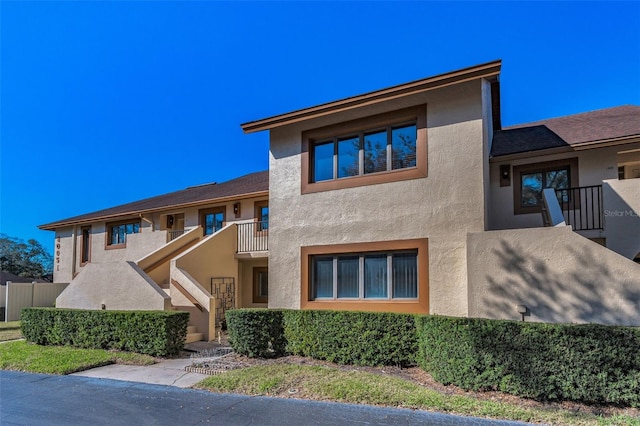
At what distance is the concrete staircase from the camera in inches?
529

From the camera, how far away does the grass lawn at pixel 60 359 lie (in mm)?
10362

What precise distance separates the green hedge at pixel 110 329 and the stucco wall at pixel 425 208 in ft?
9.76

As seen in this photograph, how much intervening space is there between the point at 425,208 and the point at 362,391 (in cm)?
497

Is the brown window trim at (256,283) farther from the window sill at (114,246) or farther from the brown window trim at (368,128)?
the window sill at (114,246)

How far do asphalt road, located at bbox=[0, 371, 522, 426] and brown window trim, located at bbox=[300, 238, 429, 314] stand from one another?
396cm

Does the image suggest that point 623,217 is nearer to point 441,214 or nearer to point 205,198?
point 441,214

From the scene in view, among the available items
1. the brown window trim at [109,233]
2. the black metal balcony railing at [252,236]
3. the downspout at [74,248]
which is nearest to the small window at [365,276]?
the black metal balcony railing at [252,236]

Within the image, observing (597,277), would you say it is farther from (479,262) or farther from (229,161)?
(229,161)

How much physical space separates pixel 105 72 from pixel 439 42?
623 inches

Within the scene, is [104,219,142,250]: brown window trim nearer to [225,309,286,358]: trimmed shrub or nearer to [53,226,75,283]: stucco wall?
[53,226,75,283]: stucco wall

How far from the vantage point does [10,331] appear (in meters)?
17.4

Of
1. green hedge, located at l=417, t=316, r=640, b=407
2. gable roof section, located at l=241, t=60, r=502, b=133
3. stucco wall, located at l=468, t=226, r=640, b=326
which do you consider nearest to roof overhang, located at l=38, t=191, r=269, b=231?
gable roof section, located at l=241, t=60, r=502, b=133

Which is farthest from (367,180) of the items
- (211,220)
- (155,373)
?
(211,220)

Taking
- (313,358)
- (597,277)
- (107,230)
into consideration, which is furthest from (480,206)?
(107,230)
